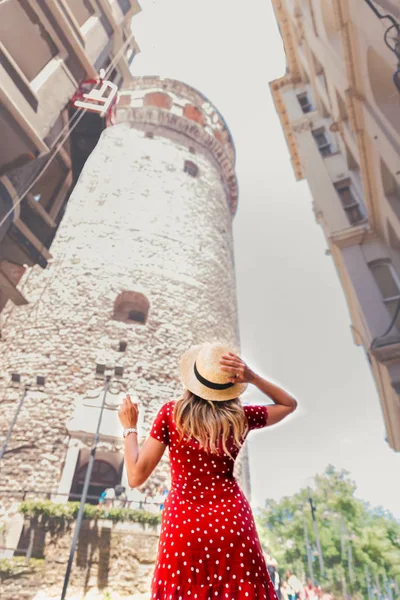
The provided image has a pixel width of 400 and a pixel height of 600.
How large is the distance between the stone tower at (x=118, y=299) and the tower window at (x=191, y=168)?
6 centimetres

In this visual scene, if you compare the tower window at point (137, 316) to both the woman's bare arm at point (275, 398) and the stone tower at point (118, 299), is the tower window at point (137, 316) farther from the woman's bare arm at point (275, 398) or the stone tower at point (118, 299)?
the woman's bare arm at point (275, 398)

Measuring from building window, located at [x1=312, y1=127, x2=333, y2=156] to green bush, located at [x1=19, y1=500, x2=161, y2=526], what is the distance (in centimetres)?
963

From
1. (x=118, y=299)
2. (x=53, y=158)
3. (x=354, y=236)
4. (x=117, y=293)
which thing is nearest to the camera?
(x=53, y=158)

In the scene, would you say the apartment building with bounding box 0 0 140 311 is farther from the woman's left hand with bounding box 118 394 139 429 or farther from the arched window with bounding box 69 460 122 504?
the arched window with bounding box 69 460 122 504

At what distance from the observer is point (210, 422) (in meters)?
1.37

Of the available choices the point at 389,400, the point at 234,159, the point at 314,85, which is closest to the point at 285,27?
the point at 314,85

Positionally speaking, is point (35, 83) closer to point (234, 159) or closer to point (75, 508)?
point (75, 508)

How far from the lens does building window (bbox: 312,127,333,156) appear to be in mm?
10164

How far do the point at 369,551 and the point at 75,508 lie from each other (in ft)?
62.5

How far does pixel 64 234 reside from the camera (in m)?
11.3

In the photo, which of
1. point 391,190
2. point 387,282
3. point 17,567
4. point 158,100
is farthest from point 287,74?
point 17,567

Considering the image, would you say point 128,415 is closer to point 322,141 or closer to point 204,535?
point 204,535

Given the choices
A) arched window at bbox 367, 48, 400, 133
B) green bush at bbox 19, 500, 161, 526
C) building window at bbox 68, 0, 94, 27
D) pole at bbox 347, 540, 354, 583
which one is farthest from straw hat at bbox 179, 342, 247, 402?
pole at bbox 347, 540, 354, 583

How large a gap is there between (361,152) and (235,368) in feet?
19.6
